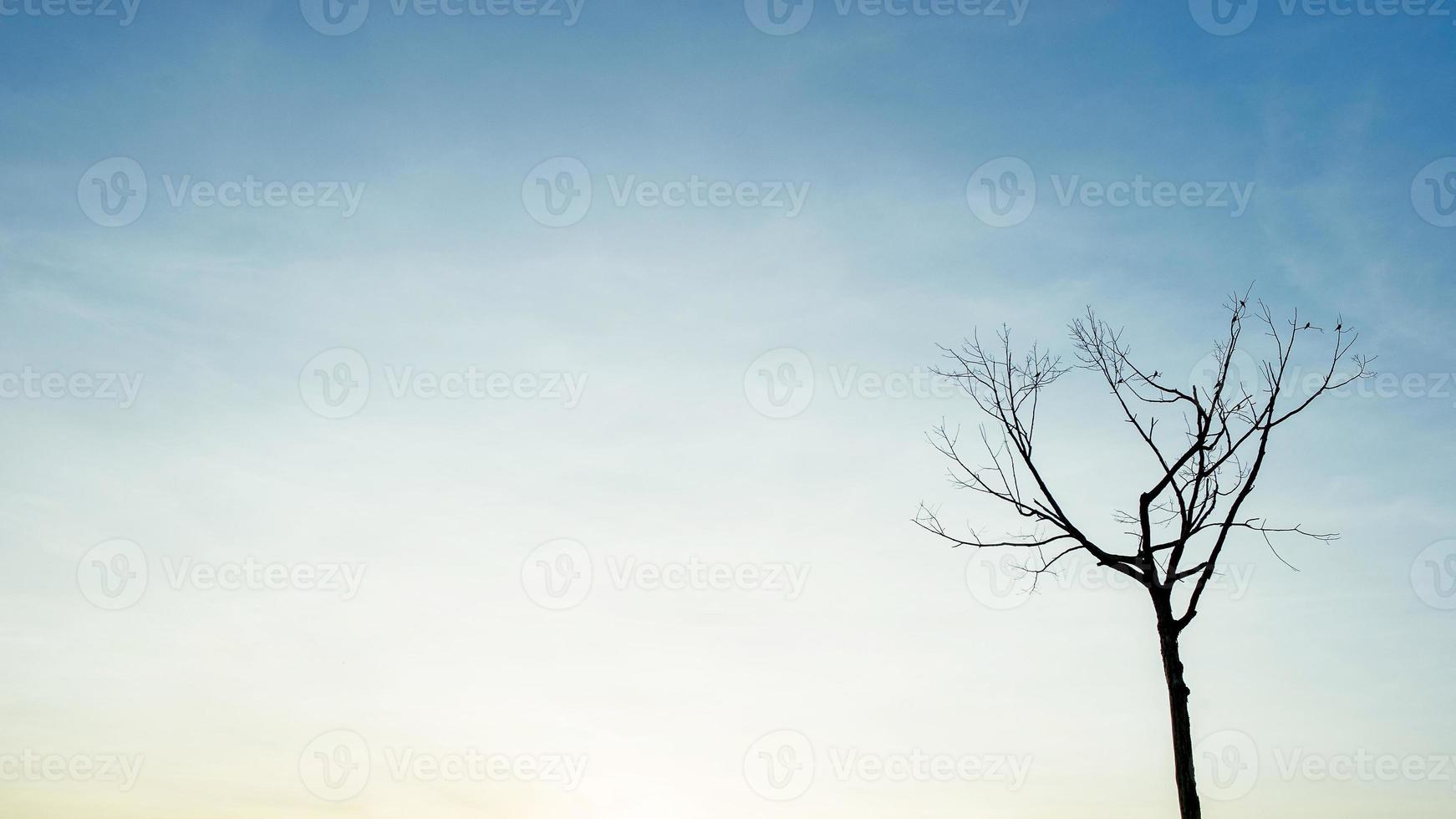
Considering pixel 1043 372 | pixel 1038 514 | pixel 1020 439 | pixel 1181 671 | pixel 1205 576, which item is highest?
pixel 1043 372

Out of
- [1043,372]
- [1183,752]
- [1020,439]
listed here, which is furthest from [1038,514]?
[1183,752]

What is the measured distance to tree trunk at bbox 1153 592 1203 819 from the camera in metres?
14.3

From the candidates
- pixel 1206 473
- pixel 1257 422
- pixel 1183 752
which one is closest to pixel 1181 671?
pixel 1183 752

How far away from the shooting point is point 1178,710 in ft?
48.1

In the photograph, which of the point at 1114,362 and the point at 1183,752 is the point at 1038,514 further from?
the point at 1183,752

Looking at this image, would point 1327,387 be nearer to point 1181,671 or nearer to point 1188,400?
point 1188,400

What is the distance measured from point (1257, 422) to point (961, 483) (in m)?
4.46

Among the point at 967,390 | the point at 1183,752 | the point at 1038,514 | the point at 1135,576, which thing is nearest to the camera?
the point at 1183,752

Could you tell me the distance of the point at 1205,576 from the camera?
49.5 feet

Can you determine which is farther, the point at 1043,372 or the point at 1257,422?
the point at 1043,372

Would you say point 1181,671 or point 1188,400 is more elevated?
point 1188,400

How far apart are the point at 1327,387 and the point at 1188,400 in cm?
216

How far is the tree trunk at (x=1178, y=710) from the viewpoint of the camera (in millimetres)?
14328

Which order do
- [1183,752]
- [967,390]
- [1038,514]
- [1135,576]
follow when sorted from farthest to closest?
[967,390] < [1038,514] < [1135,576] < [1183,752]
